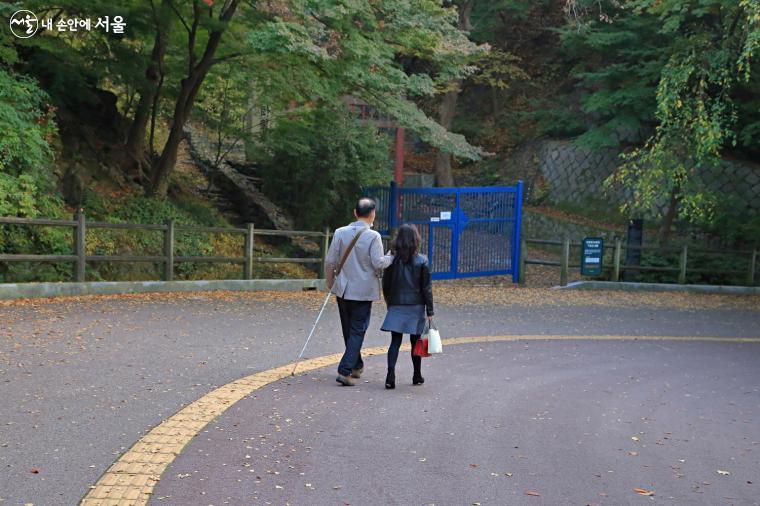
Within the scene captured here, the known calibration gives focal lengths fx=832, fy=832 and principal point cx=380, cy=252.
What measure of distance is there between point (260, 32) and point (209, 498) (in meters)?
11.0

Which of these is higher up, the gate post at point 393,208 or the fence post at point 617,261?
the gate post at point 393,208

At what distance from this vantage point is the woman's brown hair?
25.9 feet

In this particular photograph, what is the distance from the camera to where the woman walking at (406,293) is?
788 centimetres

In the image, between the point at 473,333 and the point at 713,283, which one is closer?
the point at 473,333

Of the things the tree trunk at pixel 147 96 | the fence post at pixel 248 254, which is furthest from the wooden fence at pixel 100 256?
the tree trunk at pixel 147 96

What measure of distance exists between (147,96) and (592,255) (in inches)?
430

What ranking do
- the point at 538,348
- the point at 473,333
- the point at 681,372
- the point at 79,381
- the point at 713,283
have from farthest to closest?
the point at 713,283 → the point at 473,333 → the point at 538,348 → the point at 681,372 → the point at 79,381

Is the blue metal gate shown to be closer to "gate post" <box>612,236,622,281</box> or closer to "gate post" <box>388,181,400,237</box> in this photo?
"gate post" <box>388,181,400,237</box>

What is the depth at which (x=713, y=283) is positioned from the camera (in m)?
20.2

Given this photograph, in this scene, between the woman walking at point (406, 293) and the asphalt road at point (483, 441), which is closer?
the asphalt road at point (483, 441)

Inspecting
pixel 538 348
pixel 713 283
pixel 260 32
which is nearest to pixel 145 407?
pixel 538 348

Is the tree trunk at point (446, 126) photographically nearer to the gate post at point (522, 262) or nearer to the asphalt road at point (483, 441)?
the gate post at point (522, 262)

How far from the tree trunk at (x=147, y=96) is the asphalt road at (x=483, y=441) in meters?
10.5

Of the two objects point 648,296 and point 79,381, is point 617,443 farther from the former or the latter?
point 648,296
